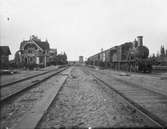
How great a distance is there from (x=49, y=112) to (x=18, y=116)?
2.89 ft

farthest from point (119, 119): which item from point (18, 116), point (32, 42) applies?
point (32, 42)

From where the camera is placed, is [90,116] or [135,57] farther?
[135,57]

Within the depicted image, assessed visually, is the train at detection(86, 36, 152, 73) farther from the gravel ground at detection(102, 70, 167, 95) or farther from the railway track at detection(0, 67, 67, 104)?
the railway track at detection(0, 67, 67, 104)

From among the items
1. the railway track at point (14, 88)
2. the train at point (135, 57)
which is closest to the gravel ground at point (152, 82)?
the railway track at point (14, 88)

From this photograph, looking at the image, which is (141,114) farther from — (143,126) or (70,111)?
(70,111)

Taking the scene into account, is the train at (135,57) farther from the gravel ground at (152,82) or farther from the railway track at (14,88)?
Answer: the railway track at (14,88)

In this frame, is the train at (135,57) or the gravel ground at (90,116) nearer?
the gravel ground at (90,116)

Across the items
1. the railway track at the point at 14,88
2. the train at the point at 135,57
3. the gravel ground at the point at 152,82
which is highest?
the train at the point at 135,57

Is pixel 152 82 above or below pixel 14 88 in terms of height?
above

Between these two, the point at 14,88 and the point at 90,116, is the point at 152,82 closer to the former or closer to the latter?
the point at 14,88

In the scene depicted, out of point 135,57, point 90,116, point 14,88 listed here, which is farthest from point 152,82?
point 135,57

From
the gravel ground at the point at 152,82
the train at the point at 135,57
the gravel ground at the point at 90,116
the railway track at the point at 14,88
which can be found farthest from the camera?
the train at the point at 135,57

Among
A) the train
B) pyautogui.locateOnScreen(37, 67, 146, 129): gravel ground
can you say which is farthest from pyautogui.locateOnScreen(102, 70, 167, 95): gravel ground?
the train

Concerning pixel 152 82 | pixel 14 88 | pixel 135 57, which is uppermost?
pixel 135 57
